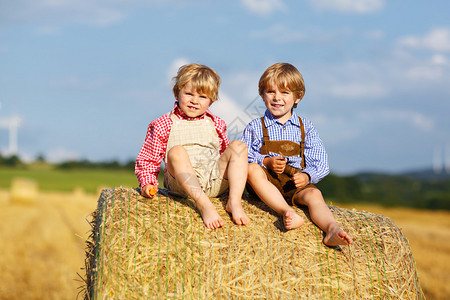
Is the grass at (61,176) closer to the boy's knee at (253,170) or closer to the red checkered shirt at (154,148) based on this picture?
the red checkered shirt at (154,148)

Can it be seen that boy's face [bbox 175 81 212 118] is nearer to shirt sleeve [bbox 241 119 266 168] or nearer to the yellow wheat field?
shirt sleeve [bbox 241 119 266 168]

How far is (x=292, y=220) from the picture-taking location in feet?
11.4

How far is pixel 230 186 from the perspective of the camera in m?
3.61

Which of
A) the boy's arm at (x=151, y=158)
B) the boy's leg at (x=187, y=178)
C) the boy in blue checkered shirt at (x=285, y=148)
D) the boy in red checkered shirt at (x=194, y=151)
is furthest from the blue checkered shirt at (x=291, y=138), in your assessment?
the boy's arm at (x=151, y=158)

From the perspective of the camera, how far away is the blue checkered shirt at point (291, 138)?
12.9 ft

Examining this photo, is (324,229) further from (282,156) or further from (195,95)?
(195,95)

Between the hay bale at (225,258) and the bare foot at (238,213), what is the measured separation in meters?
0.05

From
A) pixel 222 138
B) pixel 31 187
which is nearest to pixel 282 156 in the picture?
pixel 222 138

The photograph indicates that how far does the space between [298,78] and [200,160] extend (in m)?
0.97

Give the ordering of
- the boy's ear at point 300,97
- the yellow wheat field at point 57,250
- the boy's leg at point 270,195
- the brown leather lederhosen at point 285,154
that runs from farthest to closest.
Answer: the yellow wheat field at point 57,250 < the boy's ear at point 300,97 < the brown leather lederhosen at point 285,154 < the boy's leg at point 270,195

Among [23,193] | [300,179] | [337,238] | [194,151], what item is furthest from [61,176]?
[337,238]

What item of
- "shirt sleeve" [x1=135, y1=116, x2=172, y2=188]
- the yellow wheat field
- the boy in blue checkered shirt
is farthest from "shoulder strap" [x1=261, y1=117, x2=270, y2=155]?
the yellow wheat field

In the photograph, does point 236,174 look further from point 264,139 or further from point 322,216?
point 322,216

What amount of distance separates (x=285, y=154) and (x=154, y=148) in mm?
981
